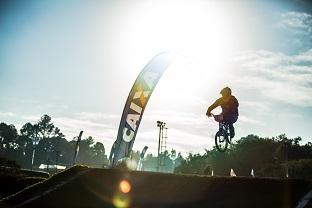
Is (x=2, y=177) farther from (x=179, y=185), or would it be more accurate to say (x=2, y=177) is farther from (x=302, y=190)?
(x=302, y=190)

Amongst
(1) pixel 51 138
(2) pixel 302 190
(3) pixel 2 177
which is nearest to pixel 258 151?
(3) pixel 2 177

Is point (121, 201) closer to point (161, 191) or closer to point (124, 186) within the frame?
point (124, 186)

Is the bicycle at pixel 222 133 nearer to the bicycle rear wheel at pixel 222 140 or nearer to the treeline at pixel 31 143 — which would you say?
the bicycle rear wheel at pixel 222 140

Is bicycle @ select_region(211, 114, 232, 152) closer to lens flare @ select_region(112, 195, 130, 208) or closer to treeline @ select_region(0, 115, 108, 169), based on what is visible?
lens flare @ select_region(112, 195, 130, 208)

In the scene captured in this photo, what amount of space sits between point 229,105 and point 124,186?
5.66m

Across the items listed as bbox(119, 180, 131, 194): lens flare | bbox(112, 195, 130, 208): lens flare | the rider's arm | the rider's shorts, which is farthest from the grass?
the rider's arm

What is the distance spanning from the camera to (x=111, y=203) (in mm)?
11062

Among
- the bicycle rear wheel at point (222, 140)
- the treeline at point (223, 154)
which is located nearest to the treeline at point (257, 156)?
the treeline at point (223, 154)

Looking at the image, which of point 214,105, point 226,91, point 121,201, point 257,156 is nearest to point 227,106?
point 214,105

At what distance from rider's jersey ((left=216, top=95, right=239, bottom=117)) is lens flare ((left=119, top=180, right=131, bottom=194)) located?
5.37m

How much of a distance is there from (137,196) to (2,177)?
17.3m

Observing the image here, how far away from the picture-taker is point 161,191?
462 inches

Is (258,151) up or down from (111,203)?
up

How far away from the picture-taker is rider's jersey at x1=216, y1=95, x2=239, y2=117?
14.8m
